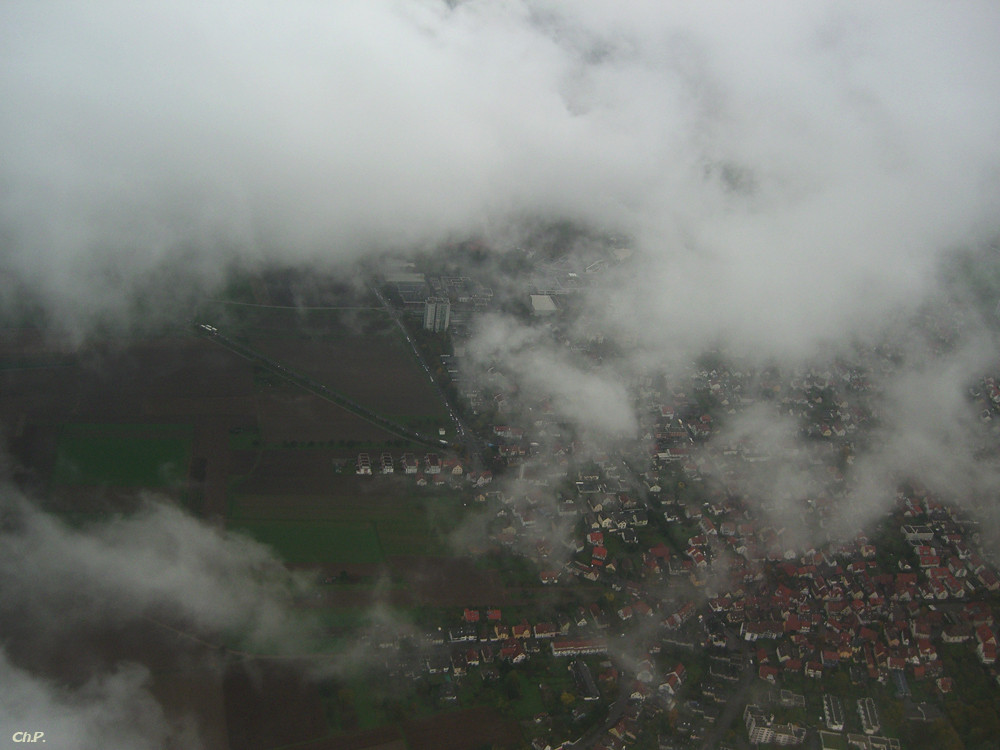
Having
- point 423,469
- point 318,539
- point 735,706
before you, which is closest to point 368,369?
point 423,469

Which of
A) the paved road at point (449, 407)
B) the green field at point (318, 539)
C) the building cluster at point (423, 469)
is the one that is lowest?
the green field at point (318, 539)

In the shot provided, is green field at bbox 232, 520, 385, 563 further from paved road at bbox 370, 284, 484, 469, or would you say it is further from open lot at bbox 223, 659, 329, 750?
paved road at bbox 370, 284, 484, 469

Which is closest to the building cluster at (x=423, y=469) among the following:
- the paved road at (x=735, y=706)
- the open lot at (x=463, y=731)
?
the open lot at (x=463, y=731)

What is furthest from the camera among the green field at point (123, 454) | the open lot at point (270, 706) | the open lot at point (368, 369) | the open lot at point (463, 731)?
the open lot at point (368, 369)

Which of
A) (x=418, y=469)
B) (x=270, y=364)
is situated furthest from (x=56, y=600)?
(x=270, y=364)

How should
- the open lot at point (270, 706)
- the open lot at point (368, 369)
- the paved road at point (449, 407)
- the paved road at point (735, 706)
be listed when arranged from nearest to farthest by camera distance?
1. the open lot at point (270, 706)
2. the paved road at point (735, 706)
3. the paved road at point (449, 407)
4. the open lot at point (368, 369)

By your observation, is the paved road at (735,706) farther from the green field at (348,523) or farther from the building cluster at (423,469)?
the building cluster at (423,469)

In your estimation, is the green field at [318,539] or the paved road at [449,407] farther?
the paved road at [449,407]

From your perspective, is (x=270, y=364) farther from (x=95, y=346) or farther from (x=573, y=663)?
(x=573, y=663)
